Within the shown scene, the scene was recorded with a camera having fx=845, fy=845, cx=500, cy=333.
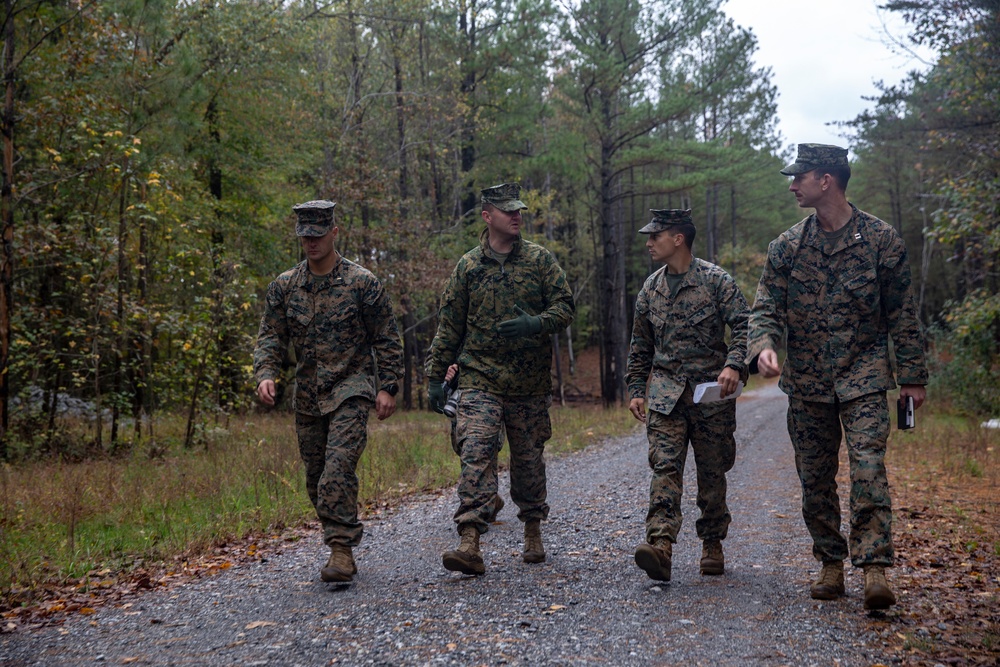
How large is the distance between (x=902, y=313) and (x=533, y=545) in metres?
2.73

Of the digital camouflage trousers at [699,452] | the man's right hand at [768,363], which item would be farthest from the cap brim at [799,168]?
the digital camouflage trousers at [699,452]

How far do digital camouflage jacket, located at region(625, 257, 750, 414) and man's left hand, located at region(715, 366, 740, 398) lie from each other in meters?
0.23

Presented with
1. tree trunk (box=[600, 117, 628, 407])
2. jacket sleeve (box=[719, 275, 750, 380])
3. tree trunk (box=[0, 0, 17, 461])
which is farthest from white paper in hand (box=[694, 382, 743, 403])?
tree trunk (box=[600, 117, 628, 407])

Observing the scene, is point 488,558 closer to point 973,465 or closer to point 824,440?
point 824,440

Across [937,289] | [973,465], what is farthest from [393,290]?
[937,289]

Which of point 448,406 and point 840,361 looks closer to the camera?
point 840,361

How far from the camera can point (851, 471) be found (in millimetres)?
4562

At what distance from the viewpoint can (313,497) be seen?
222 inches

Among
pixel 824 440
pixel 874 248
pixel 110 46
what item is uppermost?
pixel 110 46

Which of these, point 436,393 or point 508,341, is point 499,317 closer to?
point 508,341

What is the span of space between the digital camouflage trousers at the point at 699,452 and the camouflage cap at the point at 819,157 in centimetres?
147

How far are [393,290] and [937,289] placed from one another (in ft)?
125

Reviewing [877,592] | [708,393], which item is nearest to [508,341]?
[708,393]

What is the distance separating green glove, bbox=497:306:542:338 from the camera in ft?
18.1
